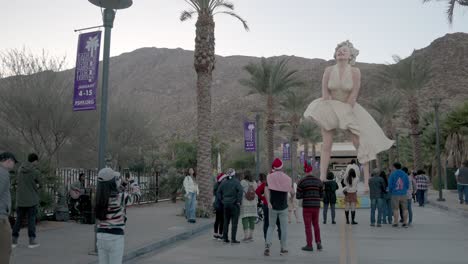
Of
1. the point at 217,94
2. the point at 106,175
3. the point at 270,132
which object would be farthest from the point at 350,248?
the point at 217,94

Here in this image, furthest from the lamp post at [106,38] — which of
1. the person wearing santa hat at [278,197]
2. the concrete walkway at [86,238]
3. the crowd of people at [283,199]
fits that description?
the person wearing santa hat at [278,197]

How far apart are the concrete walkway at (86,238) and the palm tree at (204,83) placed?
171 centimetres

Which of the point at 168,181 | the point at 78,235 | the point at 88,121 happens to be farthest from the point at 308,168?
the point at 88,121

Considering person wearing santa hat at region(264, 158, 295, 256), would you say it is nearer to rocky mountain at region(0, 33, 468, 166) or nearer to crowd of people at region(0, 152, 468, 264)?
crowd of people at region(0, 152, 468, 264)

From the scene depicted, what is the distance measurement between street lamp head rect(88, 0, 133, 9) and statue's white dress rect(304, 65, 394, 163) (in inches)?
311

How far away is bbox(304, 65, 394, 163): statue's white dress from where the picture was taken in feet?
52.2

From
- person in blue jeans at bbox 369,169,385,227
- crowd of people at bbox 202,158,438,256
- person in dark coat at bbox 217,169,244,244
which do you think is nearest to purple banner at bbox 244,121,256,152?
crowd of people at bbox 202,158,438,256

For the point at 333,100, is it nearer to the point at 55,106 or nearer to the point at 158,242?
the point at 158,242

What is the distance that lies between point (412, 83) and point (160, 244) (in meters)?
29.7

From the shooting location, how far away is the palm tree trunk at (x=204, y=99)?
60.2ft

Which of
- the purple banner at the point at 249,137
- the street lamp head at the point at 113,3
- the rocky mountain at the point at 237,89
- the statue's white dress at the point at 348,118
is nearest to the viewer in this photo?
the street lamp head at the point at 113,3

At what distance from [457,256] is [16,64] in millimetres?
22438

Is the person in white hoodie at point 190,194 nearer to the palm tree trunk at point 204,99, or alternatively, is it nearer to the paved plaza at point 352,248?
the palm tree trunk at point 204,99

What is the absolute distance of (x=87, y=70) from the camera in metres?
10.3
